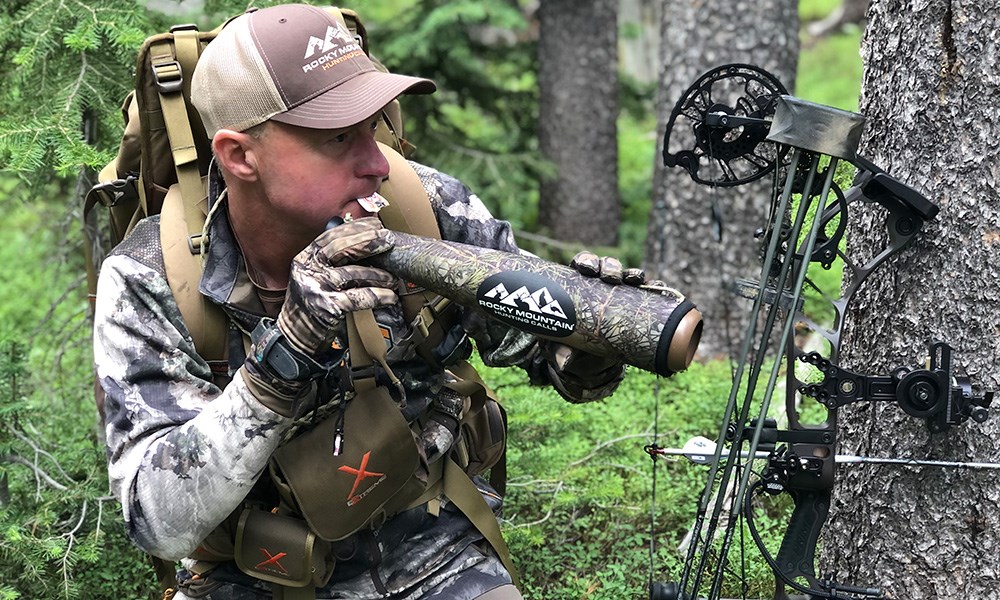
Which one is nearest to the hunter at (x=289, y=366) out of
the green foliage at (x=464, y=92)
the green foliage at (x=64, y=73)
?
the green foliage at (x=64, y=73)

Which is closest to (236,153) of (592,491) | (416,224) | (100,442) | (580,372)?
(416,224)

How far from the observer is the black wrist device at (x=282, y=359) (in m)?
2.93

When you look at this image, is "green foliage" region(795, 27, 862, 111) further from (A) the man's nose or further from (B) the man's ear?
(B) the man's ear

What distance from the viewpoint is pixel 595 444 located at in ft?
18.6

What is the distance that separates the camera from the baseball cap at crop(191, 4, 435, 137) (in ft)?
10.4

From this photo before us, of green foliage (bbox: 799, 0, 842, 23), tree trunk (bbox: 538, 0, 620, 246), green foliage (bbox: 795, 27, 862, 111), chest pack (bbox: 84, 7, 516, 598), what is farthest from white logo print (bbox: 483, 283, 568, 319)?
green foliage (bbox: 799, 0, 842, 23)

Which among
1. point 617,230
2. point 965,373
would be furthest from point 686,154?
point 617,230

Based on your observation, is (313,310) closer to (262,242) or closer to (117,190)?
(262,242)

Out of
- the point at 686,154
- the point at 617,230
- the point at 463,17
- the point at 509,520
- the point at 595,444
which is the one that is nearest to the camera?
the point at 686,154

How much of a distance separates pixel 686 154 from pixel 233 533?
1910mm

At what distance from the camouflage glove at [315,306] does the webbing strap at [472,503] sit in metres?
0.83

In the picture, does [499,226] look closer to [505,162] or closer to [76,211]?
[76,211]

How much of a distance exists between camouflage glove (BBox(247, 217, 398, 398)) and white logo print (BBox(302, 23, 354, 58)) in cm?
62

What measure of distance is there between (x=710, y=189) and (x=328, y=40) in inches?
178
